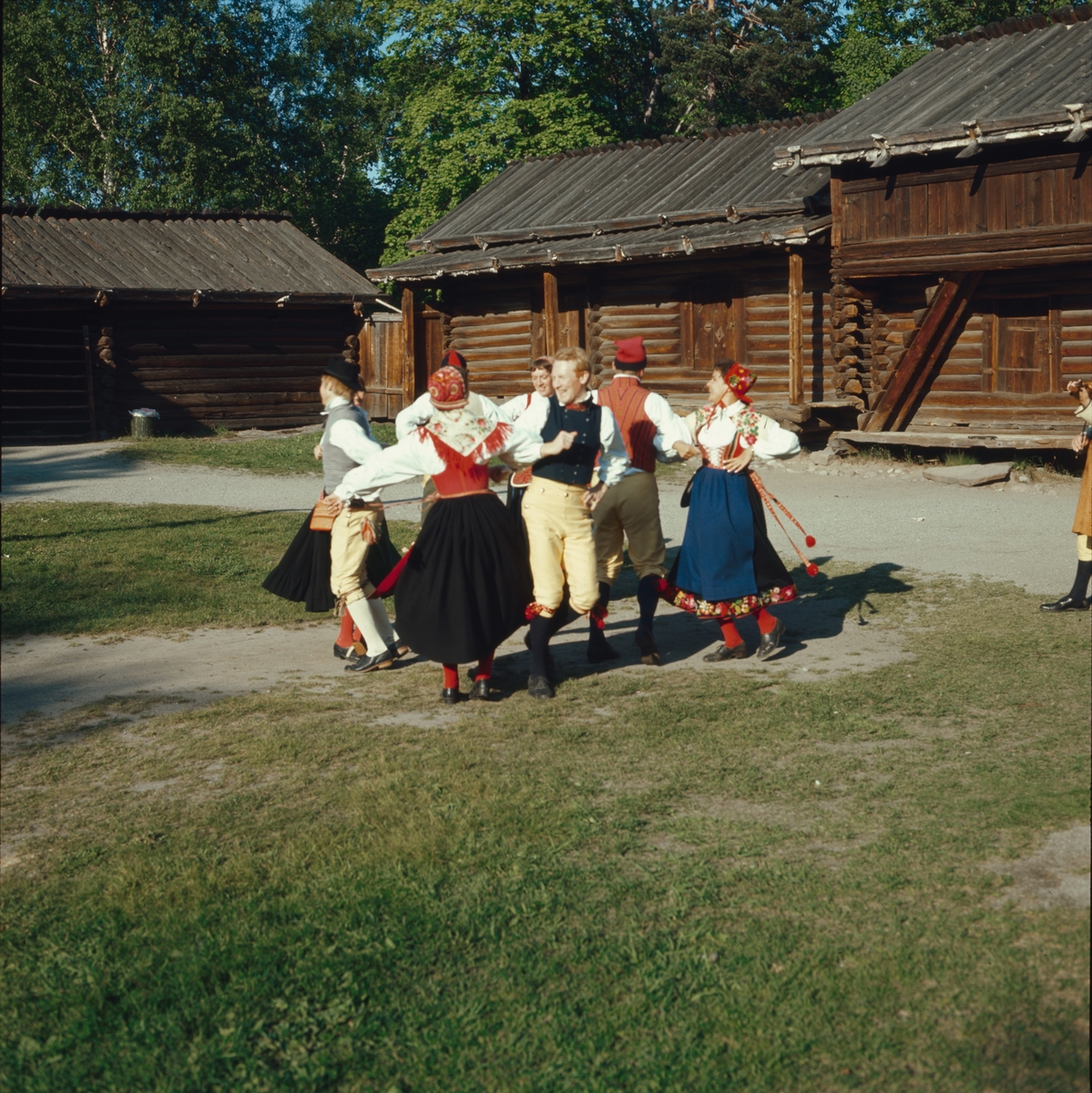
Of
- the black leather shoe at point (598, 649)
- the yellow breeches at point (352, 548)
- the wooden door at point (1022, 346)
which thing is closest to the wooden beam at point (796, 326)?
the wooden door at point (1022, 346)

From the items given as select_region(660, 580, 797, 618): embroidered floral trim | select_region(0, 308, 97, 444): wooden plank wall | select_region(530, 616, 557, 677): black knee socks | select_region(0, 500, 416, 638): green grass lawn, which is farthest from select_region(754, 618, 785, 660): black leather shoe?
select_region(0, 308, 97, 444): wooden plank wall

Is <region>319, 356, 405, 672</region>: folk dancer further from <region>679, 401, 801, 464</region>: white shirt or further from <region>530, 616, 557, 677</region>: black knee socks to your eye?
<region>679, 401, 801, 464</region>: white shirt

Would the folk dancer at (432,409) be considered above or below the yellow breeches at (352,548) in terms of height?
above

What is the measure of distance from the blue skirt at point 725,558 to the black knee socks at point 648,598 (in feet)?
0.23

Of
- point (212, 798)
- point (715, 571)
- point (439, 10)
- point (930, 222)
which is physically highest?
point (439, 10)

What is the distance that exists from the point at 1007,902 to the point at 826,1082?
3.41 feet

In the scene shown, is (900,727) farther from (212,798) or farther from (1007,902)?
(212,798)

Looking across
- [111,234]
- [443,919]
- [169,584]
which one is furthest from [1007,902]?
[111,234]

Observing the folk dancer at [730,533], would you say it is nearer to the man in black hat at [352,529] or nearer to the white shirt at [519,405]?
the white shirt at [519,405]

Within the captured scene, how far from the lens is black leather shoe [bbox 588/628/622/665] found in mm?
7316

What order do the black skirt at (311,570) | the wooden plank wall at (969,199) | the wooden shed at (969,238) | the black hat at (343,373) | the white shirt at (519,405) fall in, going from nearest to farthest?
the white shirt at (519,405) < the black hat at (343,373) < the black skirt at (311,570) < the wooden plank wall at (969,199) < the wooden shed at (969,238)

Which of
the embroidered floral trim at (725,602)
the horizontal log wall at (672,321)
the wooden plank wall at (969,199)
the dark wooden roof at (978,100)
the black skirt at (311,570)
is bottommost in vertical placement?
the embroidered floral trim at (725,602)

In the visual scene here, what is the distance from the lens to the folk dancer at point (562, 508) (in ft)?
21.5

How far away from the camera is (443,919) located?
3.90 metres
